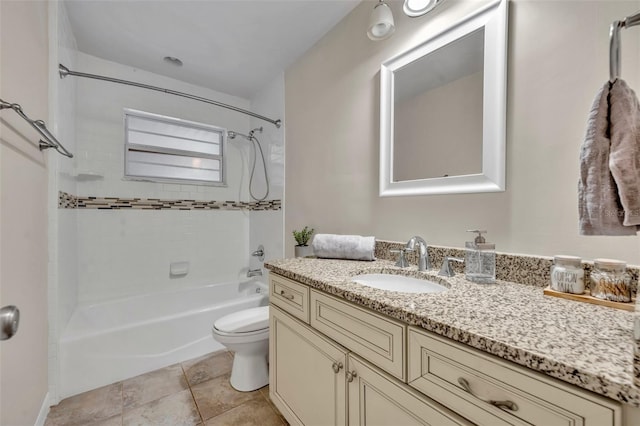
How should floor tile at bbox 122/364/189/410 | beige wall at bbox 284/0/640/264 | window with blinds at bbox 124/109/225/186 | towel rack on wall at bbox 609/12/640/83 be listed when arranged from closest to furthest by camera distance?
towel rack on wall at bbox 609/12/640/83 → beige wall at bbox 284/0/640/264 → floor tile at bbox 122/364/189/410 → window with blinds at bbox 124/109/225/186

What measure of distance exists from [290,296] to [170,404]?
1.06m

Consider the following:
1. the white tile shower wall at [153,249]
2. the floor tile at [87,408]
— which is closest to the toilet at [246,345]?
the floor tile at [87,408]

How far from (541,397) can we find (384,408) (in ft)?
1.45

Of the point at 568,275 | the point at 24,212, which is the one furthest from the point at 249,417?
the point at 568,275

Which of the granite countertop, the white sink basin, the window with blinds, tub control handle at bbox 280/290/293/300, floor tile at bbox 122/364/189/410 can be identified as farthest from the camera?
the window with blinds

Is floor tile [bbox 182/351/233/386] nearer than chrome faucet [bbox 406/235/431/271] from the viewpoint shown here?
No

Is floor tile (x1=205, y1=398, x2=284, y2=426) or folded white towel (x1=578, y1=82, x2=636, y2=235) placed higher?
folded white towel (x1=578, y1=82, x2=636, y2=235)

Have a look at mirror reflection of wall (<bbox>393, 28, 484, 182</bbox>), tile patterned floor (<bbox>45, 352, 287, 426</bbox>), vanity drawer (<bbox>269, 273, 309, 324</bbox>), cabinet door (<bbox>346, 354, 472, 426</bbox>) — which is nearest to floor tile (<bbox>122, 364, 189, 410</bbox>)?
tile patterned floor (<bbox>45, 352, 287, 426</bbox>)

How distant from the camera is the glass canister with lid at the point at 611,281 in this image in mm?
709

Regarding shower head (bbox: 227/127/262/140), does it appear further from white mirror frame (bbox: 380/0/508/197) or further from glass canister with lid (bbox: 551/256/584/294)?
glass canister with lid (bbox: 551/256/584/294)

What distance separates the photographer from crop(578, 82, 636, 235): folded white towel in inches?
23.6

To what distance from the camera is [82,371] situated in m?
1.59

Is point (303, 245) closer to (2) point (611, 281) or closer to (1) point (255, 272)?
(1) point (255, 272)

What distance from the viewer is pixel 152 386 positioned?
165cm
